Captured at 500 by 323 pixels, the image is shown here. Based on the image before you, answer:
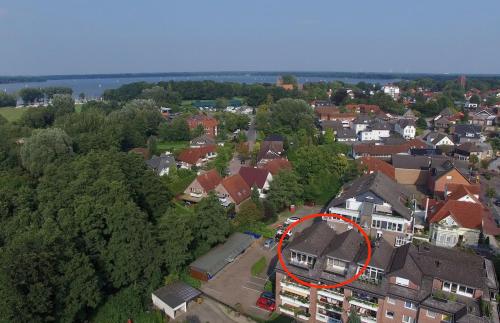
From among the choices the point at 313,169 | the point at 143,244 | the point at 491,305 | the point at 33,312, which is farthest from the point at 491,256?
the point at 33,312

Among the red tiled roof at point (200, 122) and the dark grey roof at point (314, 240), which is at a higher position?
the red tiled roof at point (200, 122)

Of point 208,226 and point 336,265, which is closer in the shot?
point 336,265

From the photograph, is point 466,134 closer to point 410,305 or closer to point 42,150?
point 410,305

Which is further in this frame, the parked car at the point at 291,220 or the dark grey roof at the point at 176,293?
the parked car at the point at 291,220

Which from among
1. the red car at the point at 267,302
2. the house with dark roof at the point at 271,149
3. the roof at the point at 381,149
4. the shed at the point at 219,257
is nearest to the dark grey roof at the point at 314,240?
the red car at the point at 267,302

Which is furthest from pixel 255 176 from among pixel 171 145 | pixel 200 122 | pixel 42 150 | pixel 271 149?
pixel 200 122

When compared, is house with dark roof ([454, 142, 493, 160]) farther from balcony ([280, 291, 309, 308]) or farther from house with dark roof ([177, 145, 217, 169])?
balcony ([280, 291, 309, 308])

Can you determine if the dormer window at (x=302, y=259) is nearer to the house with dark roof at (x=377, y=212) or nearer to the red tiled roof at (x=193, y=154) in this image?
the house with dark roof at (x=377, y=212)
